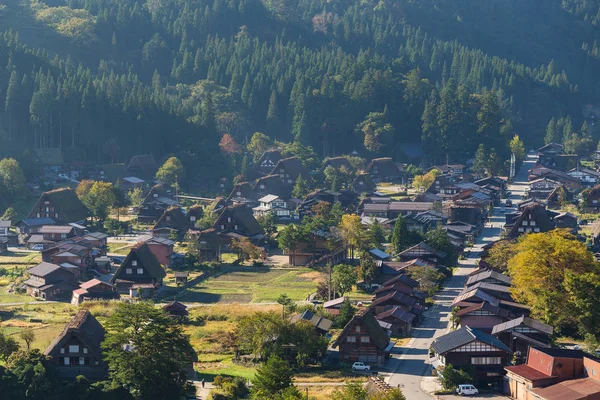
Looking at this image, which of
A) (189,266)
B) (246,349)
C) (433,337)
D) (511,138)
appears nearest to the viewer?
(246,349)

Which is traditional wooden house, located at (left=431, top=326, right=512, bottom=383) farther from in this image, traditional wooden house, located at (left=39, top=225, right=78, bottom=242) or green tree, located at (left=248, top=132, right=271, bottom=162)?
green tree, located at (left=248, top=132, right=271, bottom=162)

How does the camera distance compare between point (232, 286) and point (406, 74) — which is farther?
point (406, 74)

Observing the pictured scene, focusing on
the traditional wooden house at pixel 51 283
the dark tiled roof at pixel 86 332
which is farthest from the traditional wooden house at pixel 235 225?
the dark tiled roof at pixel 86 332

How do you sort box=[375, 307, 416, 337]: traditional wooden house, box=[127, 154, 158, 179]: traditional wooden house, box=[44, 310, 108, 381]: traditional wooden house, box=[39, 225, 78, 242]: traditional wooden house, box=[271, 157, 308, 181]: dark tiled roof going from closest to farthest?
box=[44, 310, 108, 381]: traditional wooden house < box=[375, 307, 416, 337]: traditional wooden house < box=[39, 225, 78, 242]: traditional wooden house < box=[127, 154, 158, 179]: traditional wooden house < box=[271, 157, 308, 181]: dark tiled roof

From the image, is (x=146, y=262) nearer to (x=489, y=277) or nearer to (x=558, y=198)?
(x=489, y=277)

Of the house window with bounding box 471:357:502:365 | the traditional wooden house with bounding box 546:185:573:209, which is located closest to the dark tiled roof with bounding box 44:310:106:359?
the house window with bounding box 471:357:502:365

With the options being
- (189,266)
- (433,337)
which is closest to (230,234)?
(189,266)

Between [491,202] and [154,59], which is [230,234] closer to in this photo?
[491,202]
